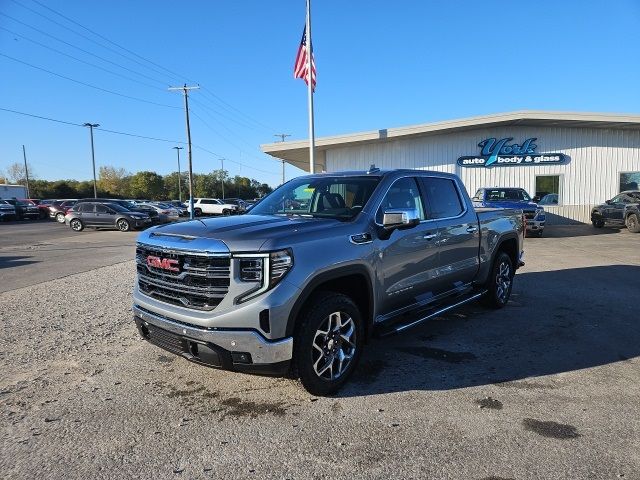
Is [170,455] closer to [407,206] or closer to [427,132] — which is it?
[407,206]

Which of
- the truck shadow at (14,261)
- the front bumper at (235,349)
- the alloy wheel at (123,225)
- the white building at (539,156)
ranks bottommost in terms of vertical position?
the truck shadow at (14,261)

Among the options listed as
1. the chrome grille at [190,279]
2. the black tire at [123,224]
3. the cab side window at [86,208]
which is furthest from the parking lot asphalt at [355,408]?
the cab side window at [86,208]

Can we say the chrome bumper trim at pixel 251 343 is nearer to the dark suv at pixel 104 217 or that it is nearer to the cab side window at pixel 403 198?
the cab side window at pixel 403 198

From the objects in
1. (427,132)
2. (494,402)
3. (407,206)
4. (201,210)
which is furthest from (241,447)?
(201,210)

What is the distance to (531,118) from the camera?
69.5ft

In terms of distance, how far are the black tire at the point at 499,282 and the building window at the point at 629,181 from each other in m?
20.9

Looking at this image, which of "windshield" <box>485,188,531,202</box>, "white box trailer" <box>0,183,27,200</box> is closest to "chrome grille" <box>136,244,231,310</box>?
"windshield" <box>485,188,531,202</box>

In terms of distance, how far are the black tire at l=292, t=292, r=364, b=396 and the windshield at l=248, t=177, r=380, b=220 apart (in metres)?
0.87

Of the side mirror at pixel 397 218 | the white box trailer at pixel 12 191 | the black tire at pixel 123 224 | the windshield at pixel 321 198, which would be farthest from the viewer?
the white box trailer at pixel 12 191

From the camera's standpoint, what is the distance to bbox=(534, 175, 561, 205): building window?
23281mm

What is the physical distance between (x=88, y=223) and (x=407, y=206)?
25.1 meters

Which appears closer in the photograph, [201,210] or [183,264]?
[183,264]

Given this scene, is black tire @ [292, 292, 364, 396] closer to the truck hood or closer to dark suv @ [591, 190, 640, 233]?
the truck hood

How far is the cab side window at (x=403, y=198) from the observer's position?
4.45 metres
